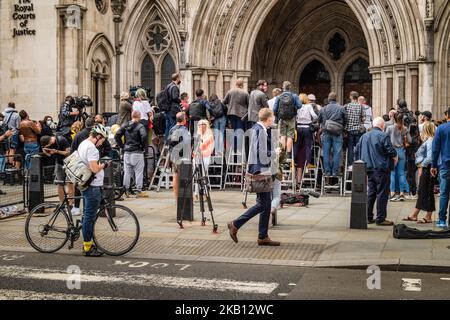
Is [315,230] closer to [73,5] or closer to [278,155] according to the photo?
[278,155]

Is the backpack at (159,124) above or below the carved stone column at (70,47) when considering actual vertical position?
below

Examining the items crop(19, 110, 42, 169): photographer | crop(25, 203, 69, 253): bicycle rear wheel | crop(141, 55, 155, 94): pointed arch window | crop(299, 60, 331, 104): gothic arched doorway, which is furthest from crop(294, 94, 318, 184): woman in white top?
crop(299, 60, 331, 104): gothic arched doorway

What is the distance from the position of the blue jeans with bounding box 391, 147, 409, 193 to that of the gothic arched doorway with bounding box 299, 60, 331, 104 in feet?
39.8

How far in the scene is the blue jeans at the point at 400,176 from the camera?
52.0 feet

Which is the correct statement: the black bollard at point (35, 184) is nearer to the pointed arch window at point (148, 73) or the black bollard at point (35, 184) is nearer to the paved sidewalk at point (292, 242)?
the paved sidewalk at point (292, 242)

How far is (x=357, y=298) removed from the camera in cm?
760

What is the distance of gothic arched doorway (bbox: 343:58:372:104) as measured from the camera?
2692cm

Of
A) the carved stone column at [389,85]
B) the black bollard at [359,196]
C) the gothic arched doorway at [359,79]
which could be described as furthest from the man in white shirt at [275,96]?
the gothic arched doorway at [359,79]

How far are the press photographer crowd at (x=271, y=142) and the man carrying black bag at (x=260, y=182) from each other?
0.01 m

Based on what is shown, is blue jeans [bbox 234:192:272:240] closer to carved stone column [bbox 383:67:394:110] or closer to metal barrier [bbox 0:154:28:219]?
metal barrier [bbox 0:154:28:219]

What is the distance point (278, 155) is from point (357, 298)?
13.9 ft

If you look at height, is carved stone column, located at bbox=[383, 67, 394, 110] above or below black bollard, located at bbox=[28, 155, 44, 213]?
above

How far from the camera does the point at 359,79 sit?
2703 cm

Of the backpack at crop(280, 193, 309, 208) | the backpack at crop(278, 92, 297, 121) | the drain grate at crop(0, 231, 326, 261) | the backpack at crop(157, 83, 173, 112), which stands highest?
the backpack at crop(157, 83, 173, 112)
